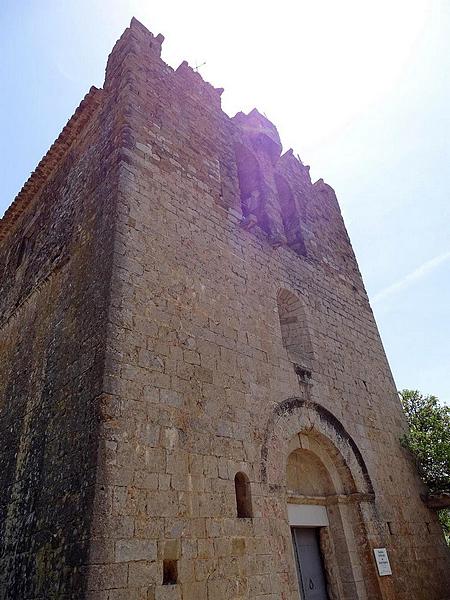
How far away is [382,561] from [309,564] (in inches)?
39.1

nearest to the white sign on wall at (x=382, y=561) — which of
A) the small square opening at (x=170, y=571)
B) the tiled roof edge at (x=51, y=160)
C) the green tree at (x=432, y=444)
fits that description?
the green tree at (x=432, y=444)

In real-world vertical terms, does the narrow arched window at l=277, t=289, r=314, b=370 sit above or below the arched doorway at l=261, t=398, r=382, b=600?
above

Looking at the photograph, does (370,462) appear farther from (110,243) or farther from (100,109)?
(100,109)

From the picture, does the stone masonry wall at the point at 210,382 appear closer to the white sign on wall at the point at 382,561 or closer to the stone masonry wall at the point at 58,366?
the white sign on wall at the point at 382,561

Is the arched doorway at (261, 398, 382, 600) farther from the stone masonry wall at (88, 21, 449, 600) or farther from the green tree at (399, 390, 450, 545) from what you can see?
the green tree at (399, 390, 450, 545)

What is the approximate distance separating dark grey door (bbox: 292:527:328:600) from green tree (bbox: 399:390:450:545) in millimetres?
2678

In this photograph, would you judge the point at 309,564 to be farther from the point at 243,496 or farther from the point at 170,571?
the point at 170,571

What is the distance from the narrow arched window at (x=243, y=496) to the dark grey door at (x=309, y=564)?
1.37 metres

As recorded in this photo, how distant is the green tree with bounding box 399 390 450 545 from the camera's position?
741cm

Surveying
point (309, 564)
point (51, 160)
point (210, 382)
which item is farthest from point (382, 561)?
point (51, 160)

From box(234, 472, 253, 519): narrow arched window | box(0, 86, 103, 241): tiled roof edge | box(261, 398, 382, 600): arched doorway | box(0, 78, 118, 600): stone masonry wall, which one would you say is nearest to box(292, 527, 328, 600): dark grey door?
box(261, 398, 382, 600): arched doorway

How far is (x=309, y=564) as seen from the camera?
545cm

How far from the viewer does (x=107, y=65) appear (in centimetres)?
722

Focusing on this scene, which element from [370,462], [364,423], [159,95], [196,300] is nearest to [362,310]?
[364,423]
